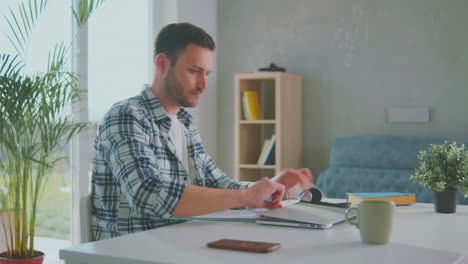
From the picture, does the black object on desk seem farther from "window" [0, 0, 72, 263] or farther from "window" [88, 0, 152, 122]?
"window" [88, 0, 152, 122]

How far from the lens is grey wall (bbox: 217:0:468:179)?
4.00m

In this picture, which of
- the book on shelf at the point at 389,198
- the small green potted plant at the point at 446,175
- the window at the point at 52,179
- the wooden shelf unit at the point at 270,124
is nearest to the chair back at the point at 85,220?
the book on shelf at the point at 389,198

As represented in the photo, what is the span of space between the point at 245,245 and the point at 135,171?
581 millimetres

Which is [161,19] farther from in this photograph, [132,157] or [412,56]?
[132,157]

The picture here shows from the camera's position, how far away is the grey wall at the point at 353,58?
4000 mm

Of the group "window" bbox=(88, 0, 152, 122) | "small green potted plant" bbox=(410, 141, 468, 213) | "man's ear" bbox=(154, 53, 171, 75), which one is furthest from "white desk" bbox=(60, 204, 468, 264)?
"window" bbox=(88, 0, 152, 122)

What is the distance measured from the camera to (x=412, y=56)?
412 centimetres

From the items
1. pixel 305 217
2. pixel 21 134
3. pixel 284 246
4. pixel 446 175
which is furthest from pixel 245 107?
pixel 284 246

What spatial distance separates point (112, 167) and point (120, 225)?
0.63ft

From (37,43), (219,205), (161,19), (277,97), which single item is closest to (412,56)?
(277,97)

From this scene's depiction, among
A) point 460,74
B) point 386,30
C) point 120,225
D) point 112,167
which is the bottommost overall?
point 120,225

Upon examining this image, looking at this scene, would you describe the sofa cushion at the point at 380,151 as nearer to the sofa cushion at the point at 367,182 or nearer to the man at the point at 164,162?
the sofa cushion at the point at 367,182

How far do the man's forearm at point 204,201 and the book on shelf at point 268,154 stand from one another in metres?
2.66

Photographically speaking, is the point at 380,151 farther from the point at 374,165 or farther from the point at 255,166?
the point at 255,166
